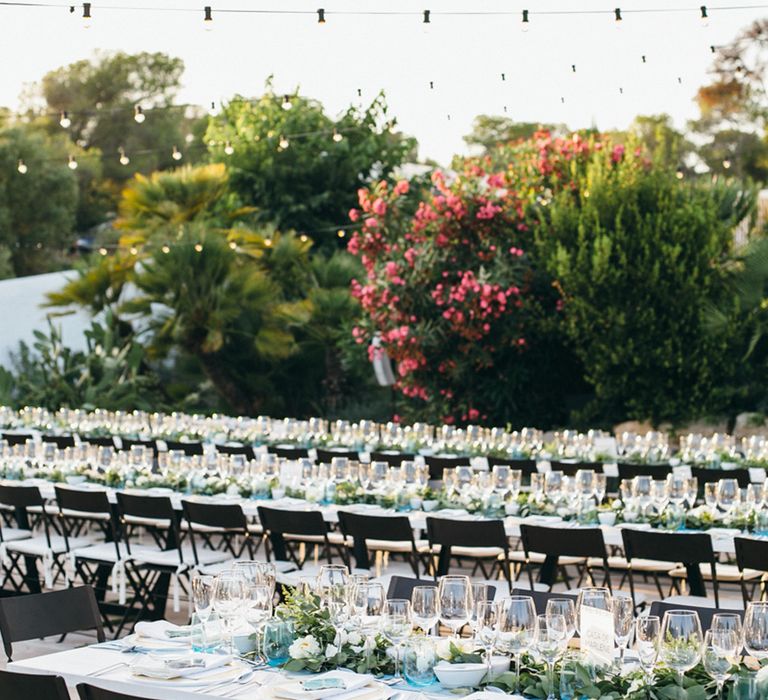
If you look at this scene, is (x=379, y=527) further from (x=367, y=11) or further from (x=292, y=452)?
(x=367, y=11)

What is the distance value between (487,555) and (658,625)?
3992mm

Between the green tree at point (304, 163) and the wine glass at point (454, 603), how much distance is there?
1932cm

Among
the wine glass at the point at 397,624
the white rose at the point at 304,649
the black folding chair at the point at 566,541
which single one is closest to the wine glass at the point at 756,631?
the wine glass at the point at 397,624

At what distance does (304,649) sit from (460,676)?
0.50 metres

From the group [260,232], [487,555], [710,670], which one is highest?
[260,232]

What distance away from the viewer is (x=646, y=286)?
47.1 ft

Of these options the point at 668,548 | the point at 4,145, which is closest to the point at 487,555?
the point at 668,548

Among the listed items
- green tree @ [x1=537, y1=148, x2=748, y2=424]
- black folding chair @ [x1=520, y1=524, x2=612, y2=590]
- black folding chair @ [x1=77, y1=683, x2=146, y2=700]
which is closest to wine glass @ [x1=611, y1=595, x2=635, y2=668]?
black folding chair @ [x1=77, y1=683, x2=146, y2=700]

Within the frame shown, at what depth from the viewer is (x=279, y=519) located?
7.05m

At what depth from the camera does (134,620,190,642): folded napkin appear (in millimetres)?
4277

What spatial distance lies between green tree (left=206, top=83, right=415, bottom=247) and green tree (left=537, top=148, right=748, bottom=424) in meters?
9.18

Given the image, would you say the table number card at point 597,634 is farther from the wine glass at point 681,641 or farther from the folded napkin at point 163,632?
the folded napkin at point 163,632

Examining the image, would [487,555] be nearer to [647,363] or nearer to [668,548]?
[668,548]

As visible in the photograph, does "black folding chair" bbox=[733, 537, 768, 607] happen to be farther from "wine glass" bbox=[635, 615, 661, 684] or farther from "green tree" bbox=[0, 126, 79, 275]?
"green tree" bbox=[0, 126, 79, 275]
